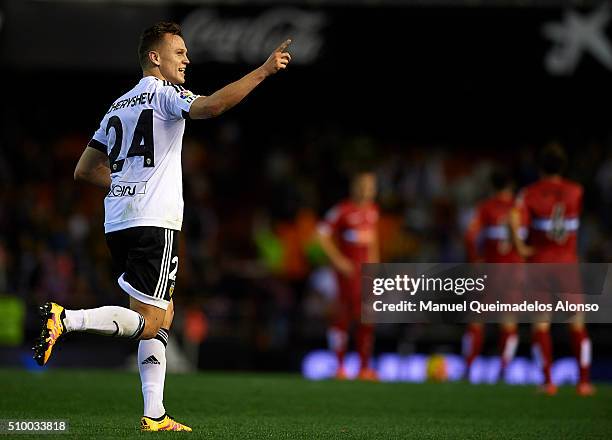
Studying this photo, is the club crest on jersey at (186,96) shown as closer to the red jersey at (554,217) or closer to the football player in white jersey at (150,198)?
the football player in white jersey at (150,198)

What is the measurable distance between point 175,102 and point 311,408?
3214 millimetres

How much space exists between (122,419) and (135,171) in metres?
1.69

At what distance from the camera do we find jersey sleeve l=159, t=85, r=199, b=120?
6137mm

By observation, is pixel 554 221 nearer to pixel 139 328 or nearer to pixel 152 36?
pixel 152 36

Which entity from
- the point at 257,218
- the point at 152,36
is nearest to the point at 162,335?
the point at 152,36

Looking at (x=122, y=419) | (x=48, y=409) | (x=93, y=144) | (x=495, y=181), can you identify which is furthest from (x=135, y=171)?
(x=495, y=181)

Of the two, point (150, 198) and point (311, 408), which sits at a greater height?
point (150, 198)

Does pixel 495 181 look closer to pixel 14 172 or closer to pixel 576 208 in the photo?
pixel 576 208

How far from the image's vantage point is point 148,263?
627 cm

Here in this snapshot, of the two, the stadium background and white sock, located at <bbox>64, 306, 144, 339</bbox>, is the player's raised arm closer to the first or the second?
white sock, located at <bbox>64, 306, 144, 339</bbox>

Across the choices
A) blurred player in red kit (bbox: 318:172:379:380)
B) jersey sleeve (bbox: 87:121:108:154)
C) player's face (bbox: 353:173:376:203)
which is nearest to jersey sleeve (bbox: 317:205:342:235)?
blurred player in red kit (bbox: 318:172:379:380)

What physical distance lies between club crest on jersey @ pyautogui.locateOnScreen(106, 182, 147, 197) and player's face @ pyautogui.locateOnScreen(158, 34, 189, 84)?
0.64 meters

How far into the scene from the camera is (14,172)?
19.5m

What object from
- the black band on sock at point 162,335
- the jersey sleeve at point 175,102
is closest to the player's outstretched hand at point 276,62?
the jersey sleeve at point 175,102
